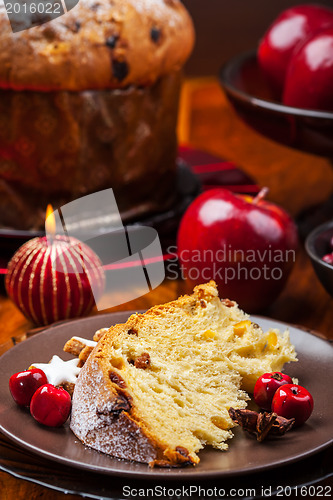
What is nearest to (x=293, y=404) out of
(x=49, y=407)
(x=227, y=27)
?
(x=49, y=407)

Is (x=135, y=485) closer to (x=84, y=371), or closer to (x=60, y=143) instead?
(x=84, y=371)

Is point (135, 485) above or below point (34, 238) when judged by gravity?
above

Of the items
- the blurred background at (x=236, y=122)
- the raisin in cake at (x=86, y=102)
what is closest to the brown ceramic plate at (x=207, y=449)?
the raisin in cake at (x=86, y=102)

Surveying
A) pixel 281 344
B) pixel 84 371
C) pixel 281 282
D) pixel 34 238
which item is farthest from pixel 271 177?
pixel 84 371

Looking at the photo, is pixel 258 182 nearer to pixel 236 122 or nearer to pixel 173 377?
pixel 236 122

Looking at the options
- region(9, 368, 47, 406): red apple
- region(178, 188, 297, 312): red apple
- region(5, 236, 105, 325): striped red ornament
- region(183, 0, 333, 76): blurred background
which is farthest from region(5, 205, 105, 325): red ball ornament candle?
region(183, 0, 333, 76): blurred background
